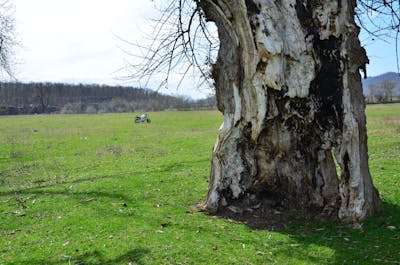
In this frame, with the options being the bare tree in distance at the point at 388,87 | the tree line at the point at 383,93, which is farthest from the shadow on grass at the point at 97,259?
the bare tree in distance at the point at 388,87

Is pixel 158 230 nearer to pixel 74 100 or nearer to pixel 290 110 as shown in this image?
pixel 290 110

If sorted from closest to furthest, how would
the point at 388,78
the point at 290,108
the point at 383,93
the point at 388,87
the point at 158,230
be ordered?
the point at 158,230
the point at 290,108
the point at 383,93
the point at 388,87
the point at 388,78

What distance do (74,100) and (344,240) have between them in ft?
457

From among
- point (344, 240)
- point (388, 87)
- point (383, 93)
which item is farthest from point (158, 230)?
point (388, 87)

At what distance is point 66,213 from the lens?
822cm

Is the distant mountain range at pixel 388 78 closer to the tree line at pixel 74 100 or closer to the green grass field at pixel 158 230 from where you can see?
the green grass field at pixel 158 230

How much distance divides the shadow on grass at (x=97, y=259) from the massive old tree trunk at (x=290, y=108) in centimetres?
243

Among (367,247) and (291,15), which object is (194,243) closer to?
(367,247)

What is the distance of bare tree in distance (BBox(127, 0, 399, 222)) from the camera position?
6715mm

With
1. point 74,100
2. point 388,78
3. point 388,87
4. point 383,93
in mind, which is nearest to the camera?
point 383,93

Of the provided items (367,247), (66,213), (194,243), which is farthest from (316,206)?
(66,213)

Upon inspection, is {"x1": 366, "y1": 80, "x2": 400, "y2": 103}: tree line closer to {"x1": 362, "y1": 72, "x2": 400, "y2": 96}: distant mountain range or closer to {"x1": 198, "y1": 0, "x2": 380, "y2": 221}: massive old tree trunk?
{"x1": 362, "y1": 72, "x2": 400, "y2": 96}: distant mountain range

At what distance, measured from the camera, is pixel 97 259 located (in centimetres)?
580

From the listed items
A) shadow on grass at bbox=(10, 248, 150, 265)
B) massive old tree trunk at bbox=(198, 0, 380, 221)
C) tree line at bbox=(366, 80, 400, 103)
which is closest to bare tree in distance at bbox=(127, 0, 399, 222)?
massive old tree trunk at bbox=(198, 0, 380, 221)
